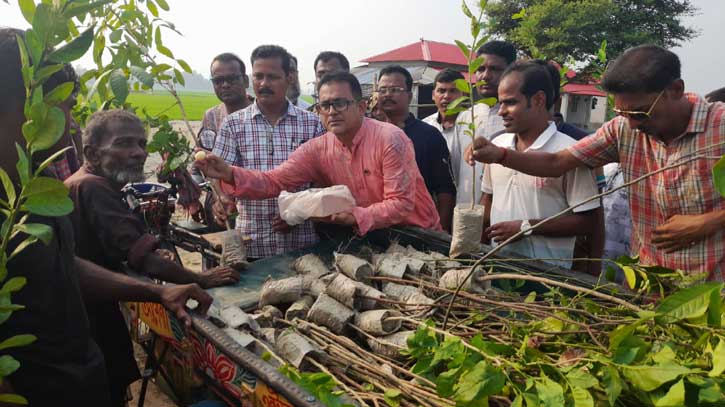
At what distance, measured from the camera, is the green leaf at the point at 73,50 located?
833 mm

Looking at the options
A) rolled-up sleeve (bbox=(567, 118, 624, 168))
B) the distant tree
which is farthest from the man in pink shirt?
the distant tree

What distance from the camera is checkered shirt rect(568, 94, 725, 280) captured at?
2240 mm

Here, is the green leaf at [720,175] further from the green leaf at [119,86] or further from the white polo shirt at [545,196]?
the white polo shirt at [545,196]

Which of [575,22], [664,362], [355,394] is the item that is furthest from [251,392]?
[575,22]

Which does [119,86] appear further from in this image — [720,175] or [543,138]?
[543,138]

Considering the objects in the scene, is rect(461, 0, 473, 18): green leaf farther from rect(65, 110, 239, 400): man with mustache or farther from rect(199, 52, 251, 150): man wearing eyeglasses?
rect(199, 52, 251, 150): man wearing eyeglasses

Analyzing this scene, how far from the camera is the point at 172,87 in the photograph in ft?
8.43

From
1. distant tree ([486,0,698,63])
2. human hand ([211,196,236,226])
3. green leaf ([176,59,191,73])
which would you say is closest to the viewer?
green leaf ([176,59,191,73])

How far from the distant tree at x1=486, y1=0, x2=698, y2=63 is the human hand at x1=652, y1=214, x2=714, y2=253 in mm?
22924

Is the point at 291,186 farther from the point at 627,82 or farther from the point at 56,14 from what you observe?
the point at 56,14

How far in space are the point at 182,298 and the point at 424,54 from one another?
26.6 meters

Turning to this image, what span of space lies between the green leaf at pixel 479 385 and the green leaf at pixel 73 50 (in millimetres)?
1170

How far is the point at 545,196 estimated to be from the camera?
2854 millimetres

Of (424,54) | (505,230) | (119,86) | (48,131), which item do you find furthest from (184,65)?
(424,54)
